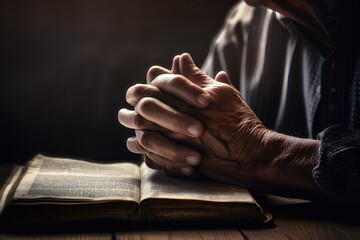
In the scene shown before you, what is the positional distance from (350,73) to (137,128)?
22.1 inches

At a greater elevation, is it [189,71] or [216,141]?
[189,71]

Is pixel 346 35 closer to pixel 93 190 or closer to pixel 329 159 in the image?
pixel 329 159

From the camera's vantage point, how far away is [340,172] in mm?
827

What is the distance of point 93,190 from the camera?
796mm

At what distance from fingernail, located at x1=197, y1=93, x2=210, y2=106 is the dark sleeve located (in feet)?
0.72

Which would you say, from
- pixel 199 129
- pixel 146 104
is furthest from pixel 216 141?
pixel 146 104

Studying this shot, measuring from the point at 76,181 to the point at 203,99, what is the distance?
0.88ft

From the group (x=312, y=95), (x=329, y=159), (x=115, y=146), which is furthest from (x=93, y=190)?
(x=115, y=146)

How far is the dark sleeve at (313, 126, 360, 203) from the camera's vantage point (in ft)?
2.70

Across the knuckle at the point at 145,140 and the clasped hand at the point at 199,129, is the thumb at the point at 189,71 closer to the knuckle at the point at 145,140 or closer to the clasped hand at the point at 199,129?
the clasped hand at the point at 199,129

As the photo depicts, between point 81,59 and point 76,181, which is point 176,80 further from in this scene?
point 81,59

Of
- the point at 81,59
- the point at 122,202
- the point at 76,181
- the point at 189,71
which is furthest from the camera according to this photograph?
the point at 81,59

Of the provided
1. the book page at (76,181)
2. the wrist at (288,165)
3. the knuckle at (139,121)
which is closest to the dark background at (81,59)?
the book page at (76,181)

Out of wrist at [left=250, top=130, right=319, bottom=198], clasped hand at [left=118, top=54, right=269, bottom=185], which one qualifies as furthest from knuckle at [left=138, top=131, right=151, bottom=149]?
wrist at [left=250, top=130, right=319, bottom=198]
